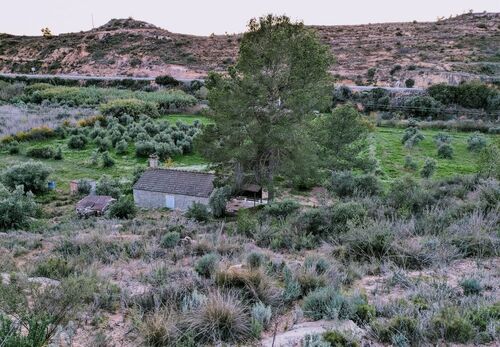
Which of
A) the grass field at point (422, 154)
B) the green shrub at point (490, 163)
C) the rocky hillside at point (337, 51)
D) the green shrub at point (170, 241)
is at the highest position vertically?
the rocky hillside at point (337, 51)

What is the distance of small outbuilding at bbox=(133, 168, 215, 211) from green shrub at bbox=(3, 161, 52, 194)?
5.36 metres

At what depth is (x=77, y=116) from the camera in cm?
3947

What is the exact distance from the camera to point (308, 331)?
420 cm

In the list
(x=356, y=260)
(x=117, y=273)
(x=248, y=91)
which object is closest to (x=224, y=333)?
(x=117, y=273)

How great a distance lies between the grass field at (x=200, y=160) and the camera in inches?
922

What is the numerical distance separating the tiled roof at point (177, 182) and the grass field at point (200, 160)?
4.88m

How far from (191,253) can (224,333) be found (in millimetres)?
3671

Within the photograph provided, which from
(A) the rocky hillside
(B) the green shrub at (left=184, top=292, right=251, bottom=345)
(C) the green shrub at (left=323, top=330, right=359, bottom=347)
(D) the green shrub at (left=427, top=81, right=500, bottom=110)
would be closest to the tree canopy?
(B) the green shrub at (left=184, top=292, right=251, bottom=345)

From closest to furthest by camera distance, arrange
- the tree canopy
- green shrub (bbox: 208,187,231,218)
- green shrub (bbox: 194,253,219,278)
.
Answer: green shrub (bbox: 194,253,219,278), the tree canopy, green shrub (bbox: 208,187,231,218)

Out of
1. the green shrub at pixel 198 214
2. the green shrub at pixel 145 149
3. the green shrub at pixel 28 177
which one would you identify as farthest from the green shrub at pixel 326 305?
the green shrub at pixel 145 149

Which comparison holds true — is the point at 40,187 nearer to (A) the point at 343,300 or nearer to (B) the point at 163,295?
(B) the point at 163,295

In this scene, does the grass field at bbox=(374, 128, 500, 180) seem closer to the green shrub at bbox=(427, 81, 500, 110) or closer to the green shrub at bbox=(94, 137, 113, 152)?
the green shrub at bbox=(427, 81, 500, 110)

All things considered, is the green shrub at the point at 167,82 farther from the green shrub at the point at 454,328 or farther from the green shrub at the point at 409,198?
the green shrub at the point at 454,328

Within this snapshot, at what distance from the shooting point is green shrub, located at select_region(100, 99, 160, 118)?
40.1 meters
